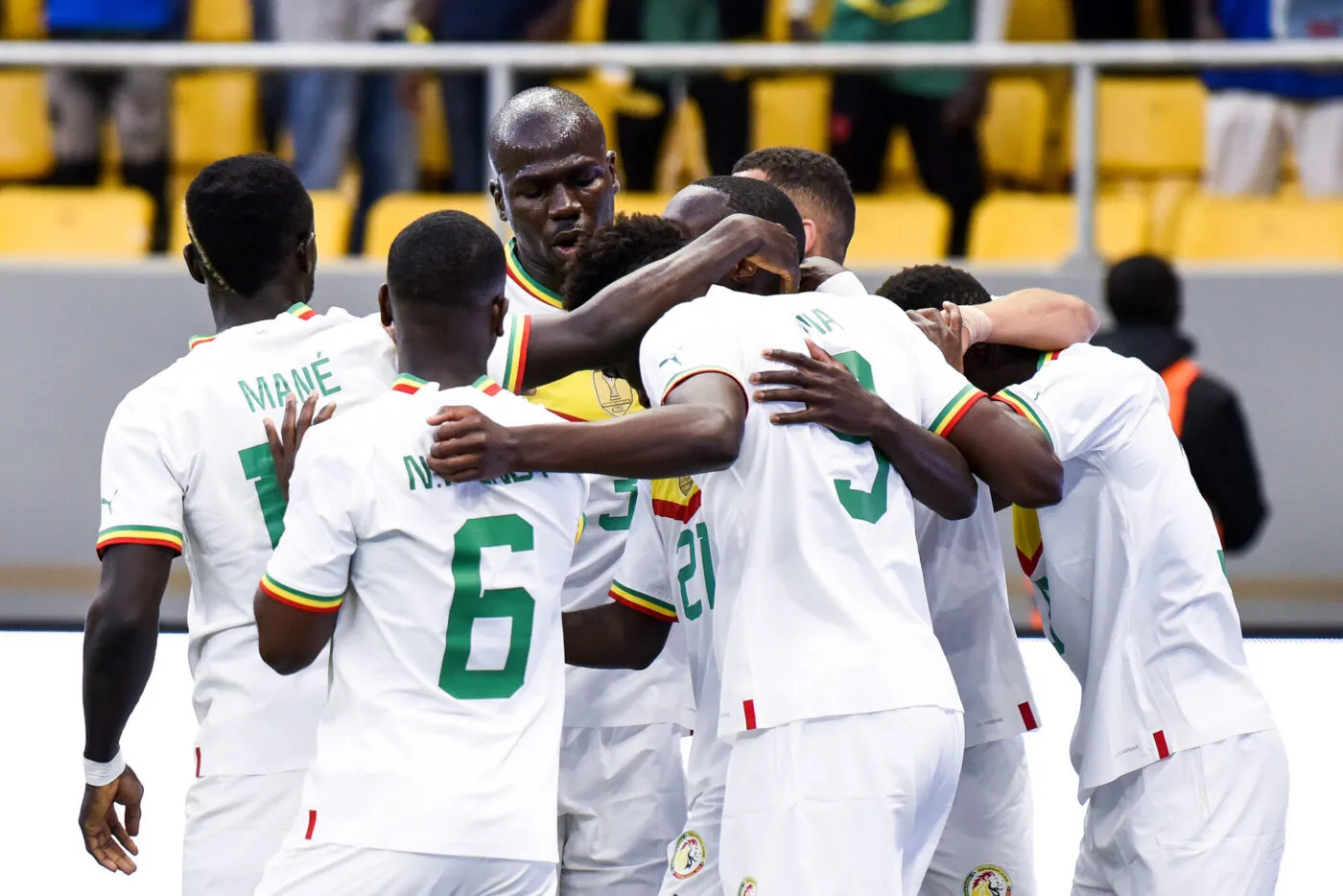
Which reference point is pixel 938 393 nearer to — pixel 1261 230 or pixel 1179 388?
pixel 1179 388

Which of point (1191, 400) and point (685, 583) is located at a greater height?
point (1191, 400)

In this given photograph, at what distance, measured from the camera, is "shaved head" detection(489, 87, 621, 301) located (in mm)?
3793

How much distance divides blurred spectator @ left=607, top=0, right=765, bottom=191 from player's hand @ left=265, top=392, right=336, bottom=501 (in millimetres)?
4807

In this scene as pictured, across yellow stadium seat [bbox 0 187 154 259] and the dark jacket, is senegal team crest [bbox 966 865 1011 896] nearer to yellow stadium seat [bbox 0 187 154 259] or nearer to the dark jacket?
the dark jacket

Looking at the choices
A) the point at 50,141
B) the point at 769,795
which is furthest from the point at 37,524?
the point at 769,795

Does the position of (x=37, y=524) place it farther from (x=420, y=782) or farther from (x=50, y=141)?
(x=420, y=782)

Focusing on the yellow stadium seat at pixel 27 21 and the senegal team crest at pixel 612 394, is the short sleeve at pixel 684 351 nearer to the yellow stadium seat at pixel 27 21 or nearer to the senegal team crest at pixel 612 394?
the senegal team crest at pixel 612 394

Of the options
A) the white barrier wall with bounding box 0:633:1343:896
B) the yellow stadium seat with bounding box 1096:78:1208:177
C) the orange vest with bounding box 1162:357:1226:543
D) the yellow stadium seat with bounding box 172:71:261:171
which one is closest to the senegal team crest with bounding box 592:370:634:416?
the white barrier wall with bounding box 0:633:1343:896

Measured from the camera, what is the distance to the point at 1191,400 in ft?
20.5

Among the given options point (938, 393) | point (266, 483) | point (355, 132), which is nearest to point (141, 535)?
point (266, 483)

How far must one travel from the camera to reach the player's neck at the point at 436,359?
282cm

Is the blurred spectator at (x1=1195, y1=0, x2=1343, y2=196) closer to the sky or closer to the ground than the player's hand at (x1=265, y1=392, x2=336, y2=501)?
closer to the sky

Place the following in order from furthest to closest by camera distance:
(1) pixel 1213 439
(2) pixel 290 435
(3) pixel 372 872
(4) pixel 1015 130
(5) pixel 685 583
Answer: (4) pixel 1015 130, (1) pixel 1213 439, (5) pixel 685 583, (2) pixel 290 435, (3) pixel 372 872

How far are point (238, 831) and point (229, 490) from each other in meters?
0.60
